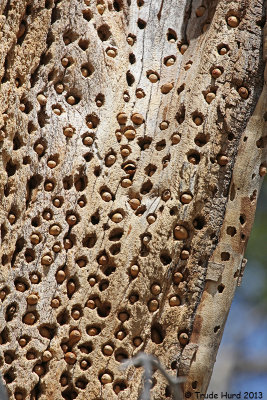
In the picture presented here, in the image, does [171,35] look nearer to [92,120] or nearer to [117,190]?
[92,120]

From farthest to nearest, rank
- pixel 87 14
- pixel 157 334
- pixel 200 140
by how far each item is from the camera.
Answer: pixel 87 14 < pixel 200 140 < pixel 157 334

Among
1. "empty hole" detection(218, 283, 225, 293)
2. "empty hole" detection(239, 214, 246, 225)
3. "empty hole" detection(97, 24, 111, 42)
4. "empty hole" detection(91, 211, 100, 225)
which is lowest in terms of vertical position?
"empty hole" detection(218, 283, 225, 293)

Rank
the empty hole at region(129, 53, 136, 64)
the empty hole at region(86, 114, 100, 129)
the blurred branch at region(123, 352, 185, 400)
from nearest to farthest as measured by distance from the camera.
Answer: the blurred branch at region(123, 352, 185, 400)
the empty hole at region(86, 114, 100, 129)
the empty hole at region(129, 53, 136, 64)

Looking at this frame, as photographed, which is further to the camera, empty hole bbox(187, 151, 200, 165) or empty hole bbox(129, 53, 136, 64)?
empty hole bbox(129, 53, 136, 64)

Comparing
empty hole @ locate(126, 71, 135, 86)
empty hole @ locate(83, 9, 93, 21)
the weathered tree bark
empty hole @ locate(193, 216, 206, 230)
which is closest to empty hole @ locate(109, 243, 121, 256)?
the weathered tree bark

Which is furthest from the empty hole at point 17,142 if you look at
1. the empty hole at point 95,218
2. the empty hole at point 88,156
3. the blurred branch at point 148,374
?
the blurred branch at point 148,374

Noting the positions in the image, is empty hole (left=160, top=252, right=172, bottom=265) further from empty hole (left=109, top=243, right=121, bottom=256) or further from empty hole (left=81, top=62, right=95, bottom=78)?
empty hole (left=81, top=62, right=95, bottom=78)

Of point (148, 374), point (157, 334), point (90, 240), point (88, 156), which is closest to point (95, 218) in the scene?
point (90, 240)

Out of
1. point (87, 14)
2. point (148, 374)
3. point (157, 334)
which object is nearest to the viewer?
point (148, 374)

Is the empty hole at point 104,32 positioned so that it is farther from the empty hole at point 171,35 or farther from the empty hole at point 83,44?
the empty hole at point 171,35
